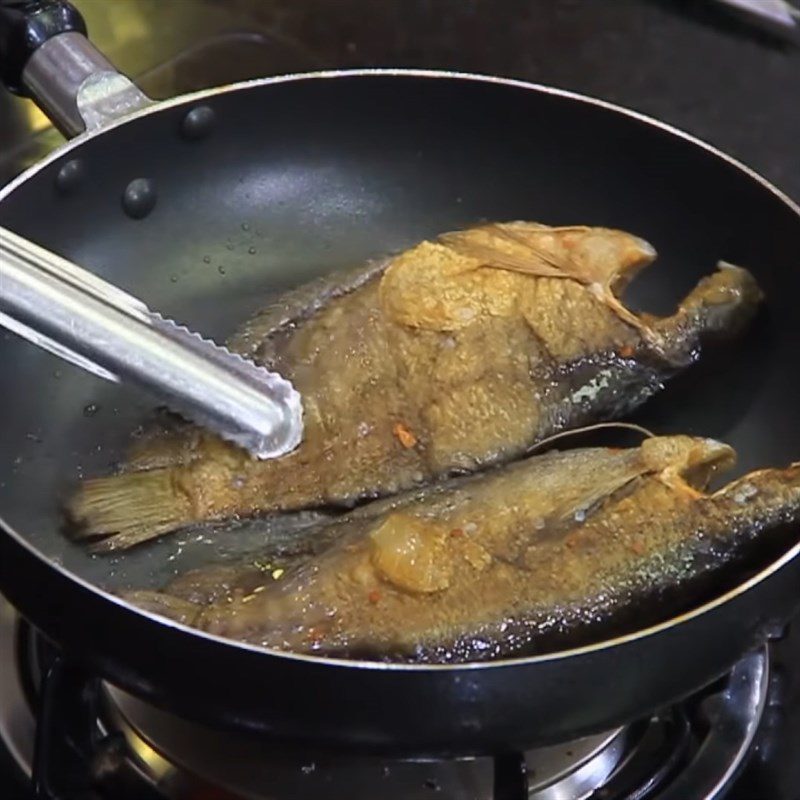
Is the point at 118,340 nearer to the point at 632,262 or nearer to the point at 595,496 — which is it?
the point at 595,496

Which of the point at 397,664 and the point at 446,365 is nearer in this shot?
the point at 397,664

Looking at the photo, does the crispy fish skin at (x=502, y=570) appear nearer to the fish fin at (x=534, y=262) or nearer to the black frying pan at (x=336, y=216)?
the black frying pan at (x=336, y=216)

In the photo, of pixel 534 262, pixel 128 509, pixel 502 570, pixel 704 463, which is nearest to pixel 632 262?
pixel 534 262

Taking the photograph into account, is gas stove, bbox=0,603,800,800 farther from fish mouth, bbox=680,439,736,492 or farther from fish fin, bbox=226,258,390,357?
fish fin, bbox=226,258,390,357

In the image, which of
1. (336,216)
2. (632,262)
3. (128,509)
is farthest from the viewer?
(336,216)

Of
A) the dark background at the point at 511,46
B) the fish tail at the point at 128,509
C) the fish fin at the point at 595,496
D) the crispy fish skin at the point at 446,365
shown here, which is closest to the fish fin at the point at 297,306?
the crispy fish skin at the point at 446,365

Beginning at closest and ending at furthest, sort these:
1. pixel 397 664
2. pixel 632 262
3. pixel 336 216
→ 1. pixel 397 664
2. pixel 632 262
3. pixel 336 216
